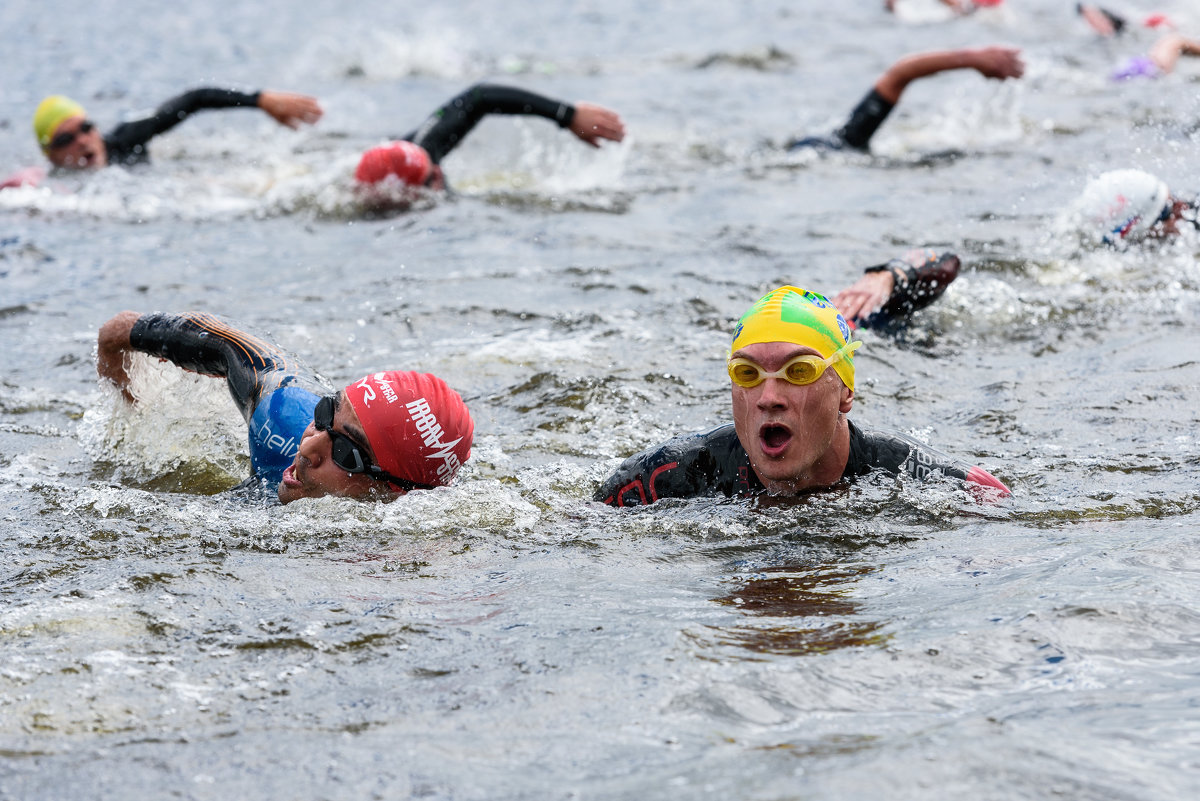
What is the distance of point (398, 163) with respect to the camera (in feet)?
38.4

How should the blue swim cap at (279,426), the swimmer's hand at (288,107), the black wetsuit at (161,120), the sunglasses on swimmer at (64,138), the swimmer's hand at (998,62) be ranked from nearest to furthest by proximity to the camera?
1. the blue swim cap at (279,426)
2. the swimmer's hand at (998,62)
3. the swimmer's hand at (288,107)
4. the black wetsuit at (161,120)
5. the sunglasses on swimmer at (64,138)

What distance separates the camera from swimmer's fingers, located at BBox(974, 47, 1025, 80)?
10.6 meters

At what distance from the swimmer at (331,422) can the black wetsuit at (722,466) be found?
74 cm

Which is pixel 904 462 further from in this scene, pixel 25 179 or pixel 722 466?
pixel 25 179

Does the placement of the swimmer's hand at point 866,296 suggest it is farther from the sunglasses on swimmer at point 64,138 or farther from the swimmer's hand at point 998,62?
the sunglasses on swimmer at point 64,138

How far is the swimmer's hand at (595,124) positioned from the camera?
10.6 m

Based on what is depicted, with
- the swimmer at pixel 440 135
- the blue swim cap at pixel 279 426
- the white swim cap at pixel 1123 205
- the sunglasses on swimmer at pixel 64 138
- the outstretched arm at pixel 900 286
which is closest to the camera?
the blue swim cap at pixel 279 426

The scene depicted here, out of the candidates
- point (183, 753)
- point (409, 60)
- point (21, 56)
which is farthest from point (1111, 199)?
point (21, 56)

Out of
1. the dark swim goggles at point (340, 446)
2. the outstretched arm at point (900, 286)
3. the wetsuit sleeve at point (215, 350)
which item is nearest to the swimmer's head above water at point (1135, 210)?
the outstretched arm at point (900, 286)

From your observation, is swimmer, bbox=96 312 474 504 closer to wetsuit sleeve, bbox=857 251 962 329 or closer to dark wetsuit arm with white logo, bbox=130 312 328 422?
dark wetsuit arm with white logo, bbox=130 312 328 422

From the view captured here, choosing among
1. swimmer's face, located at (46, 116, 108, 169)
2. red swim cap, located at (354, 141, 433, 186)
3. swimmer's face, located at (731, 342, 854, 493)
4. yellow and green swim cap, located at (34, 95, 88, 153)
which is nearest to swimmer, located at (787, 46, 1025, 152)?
red swim cap, located at (354, 141, 433, 186)

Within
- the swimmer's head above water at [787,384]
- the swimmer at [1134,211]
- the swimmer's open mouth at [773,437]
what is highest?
the swimmer at [1134,211]

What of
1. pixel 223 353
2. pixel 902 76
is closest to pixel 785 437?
pixel 223 353

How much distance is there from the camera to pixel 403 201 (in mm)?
11875
